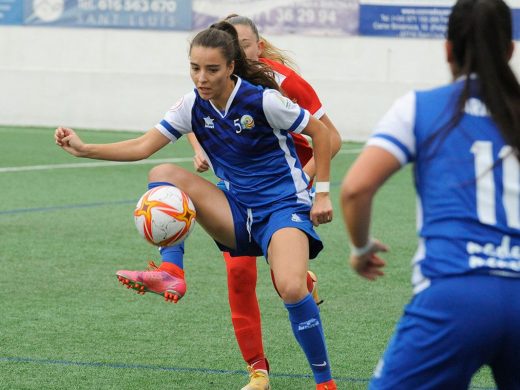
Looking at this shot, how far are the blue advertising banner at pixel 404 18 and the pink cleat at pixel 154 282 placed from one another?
1497cm

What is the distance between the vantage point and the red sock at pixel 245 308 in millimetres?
5438

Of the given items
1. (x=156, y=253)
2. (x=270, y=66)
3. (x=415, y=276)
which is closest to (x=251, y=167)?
(x=270, y=66)


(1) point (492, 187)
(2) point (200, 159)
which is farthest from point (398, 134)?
(2) point (200, 159)

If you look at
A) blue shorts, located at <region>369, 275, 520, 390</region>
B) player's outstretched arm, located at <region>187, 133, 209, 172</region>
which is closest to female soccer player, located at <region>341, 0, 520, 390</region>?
blue shorts, located at <region>369, 275, 520, 390</region>

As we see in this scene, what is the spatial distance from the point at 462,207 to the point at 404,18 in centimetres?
1695

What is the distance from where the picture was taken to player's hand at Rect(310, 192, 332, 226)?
Answer: 5020 millimetres

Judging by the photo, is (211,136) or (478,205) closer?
(478,205)

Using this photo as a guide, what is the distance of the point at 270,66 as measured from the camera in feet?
19.0

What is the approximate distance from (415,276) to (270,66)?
2863 millimetres

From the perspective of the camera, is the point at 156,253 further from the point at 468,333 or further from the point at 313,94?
the point at 468,333

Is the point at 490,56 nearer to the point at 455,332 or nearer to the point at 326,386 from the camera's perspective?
the point at 455,332

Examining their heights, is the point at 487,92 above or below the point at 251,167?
above

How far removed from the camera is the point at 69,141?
17.3ft

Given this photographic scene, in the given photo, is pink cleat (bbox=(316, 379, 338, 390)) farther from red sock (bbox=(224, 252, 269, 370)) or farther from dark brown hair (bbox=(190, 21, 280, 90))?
dark brown hair (bbox=(190, 21, 280, 90))
